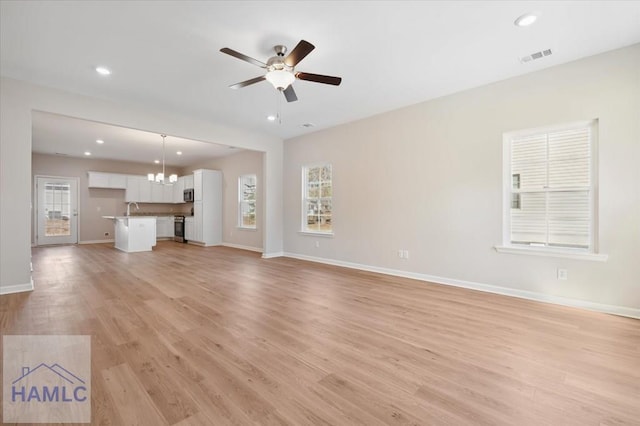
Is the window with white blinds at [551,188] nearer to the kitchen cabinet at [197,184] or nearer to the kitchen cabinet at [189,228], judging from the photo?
the kitchen cabinet at [197,184]

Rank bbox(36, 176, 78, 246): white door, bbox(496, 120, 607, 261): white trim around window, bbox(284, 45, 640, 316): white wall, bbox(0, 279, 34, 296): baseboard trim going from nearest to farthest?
bbox(284, 45, 640, 316): white wall → bbox(496, 120, 607, 261): white trim around window → bbox(0, 279, 34, 296): baseboard trim → bbox(36, 176, 78, 246): white door

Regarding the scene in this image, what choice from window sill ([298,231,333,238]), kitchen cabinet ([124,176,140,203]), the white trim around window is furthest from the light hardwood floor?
kitchen cabinet ([124,176,140,203])

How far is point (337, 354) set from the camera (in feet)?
7.19

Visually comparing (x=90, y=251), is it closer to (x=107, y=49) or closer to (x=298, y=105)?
(x=107, y=49)

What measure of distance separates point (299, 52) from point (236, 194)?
21.5 feet

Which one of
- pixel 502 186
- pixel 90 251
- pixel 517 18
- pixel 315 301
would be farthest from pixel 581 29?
pixel 90 251

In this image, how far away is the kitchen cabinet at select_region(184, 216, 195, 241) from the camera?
934 centimetres

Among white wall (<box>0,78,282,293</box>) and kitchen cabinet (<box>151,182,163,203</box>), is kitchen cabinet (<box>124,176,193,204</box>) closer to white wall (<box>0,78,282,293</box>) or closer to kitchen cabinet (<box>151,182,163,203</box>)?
kitchen cabinet (<box>151,182,163,203</box>)

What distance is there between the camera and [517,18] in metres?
2.57

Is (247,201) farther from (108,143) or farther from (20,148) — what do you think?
(20,148)

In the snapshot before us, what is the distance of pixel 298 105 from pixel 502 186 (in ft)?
10.8

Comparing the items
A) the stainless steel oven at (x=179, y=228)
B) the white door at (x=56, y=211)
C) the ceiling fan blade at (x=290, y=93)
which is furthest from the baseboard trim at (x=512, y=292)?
the white door at (x=56, y=211)

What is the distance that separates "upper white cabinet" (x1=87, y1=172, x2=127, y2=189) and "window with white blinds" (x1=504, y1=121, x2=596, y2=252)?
35.7 feet

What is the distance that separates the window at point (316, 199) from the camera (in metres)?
6.10
